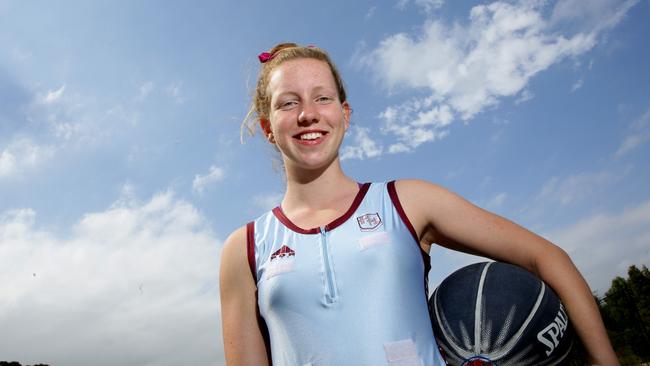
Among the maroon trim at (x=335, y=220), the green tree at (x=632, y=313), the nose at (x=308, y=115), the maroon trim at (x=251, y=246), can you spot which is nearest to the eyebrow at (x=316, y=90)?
the nose at (x=308, y=115)

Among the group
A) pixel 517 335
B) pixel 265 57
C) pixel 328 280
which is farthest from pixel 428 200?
pixel 265 57

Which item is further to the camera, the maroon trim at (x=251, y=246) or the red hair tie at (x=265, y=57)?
the red hair tie at (x=265, y=57)

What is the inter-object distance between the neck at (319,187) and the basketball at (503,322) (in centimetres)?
95

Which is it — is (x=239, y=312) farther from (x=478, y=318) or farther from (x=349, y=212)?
(x=478, y=318)

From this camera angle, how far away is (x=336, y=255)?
9.65 feet

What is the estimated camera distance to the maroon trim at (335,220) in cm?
309

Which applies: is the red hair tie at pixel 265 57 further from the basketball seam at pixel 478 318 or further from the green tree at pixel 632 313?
the green tree at pixel 632 313

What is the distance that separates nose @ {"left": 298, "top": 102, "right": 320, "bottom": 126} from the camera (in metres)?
3.23

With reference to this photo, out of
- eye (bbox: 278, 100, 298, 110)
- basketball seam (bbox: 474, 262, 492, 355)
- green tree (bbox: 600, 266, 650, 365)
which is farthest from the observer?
green tree (bbox: 600, 266, 650, 365)

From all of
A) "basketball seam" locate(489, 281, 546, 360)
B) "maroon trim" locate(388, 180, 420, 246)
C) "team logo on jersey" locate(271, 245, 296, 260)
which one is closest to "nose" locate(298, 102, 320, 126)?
"maroon trim" locate(388, 180, 420, 246)

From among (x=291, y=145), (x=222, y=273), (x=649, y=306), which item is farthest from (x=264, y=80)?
(x=649, y=306)

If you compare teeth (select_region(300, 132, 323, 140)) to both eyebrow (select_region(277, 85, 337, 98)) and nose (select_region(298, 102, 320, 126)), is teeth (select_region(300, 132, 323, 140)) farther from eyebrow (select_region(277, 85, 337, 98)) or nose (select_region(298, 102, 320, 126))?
eyebrow (select_region(277, 85, 337, 98))

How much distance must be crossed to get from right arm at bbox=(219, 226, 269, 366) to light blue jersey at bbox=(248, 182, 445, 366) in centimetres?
18

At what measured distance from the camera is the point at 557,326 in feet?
8.95
